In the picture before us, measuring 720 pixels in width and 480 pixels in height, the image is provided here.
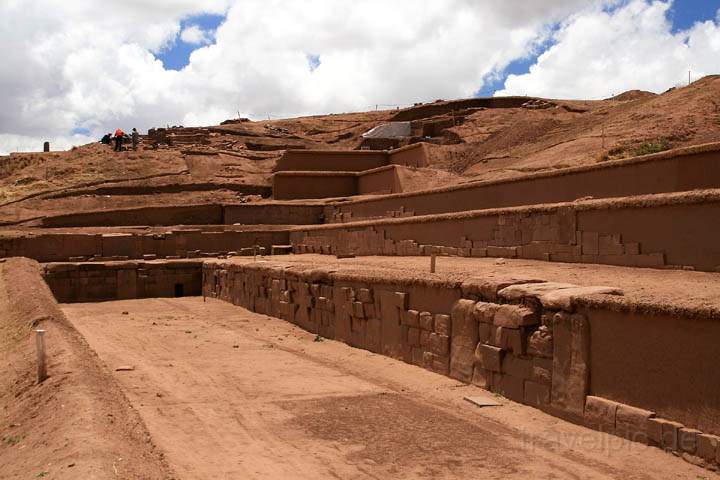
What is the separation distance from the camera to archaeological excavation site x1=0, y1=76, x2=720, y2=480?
542 centimetres

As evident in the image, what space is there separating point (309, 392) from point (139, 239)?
1592 cm

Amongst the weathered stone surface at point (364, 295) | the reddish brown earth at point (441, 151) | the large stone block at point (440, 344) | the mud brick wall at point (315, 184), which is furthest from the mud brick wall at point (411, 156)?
the large stone block at point (440, 344)

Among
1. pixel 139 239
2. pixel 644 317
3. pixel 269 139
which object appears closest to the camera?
pixel 644 317

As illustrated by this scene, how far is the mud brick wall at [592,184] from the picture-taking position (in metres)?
10.7

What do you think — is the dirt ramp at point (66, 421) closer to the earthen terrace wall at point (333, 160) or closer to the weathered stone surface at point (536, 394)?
the weathered stone surface at point (536, 394)

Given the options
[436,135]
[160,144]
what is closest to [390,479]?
[436,135]

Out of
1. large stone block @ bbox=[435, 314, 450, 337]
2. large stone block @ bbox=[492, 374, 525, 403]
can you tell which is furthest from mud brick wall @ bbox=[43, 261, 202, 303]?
large stone block @ bbox=[492, 374, 525, 403]

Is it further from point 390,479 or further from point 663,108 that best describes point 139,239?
point 390,479

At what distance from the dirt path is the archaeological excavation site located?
34 millimetres

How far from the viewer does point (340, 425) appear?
265 inches

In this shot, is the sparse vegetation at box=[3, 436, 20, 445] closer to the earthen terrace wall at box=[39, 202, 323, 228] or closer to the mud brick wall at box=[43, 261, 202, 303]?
the mud brick wall at box=[43, 261, 202, 303]

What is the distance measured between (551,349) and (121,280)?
55.3 feet

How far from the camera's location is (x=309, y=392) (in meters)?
8.20

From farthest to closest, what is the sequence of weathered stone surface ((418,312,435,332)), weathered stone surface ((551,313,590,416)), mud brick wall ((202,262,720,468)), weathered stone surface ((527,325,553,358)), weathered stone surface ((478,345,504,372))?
weathered stone surface ((418,312,435,332))
weathered stone surface ((478,345,504,372))
weathered stone surface ((527,325,553,358))
weathered stone surface ((551,313,590,416))
mud brick wall ((202,262,720,468))
